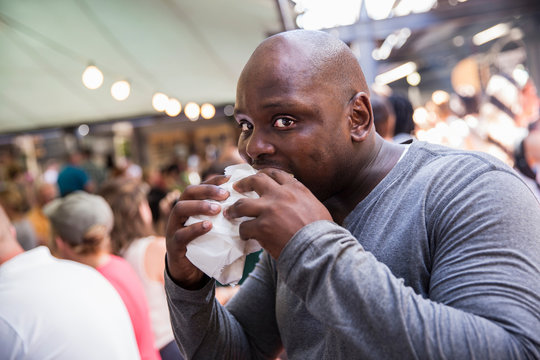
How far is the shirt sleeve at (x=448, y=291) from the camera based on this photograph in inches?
30.9

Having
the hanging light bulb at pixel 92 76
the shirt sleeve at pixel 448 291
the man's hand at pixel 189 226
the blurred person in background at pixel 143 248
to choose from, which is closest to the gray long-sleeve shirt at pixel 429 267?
the shirt sleeve at pixel 448 291

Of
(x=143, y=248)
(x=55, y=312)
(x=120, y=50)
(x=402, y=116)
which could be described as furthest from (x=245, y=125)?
(x=120, y=50)

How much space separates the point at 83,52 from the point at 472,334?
8.86 m

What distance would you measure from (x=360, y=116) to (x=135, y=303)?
1.97 m

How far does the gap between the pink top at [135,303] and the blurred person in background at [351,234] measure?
1311 millimetres

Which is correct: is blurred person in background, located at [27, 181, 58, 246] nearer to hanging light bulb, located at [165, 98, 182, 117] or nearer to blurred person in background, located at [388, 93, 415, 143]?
hanging light bulb, located at [165, 98, 182, 117]

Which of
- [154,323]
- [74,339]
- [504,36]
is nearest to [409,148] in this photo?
[74,339]

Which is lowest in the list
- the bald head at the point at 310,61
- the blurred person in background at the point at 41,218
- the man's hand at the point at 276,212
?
the blurred person in background at the point at 41,218

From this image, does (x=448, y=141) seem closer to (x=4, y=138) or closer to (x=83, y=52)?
(x=83, y=52)

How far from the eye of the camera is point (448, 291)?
0.89m

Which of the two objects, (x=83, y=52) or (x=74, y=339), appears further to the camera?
(x=83, y=52)

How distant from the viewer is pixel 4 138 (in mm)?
13570

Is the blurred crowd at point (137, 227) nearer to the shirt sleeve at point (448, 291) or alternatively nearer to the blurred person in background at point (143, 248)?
the blurred person in background at point (143, 248)

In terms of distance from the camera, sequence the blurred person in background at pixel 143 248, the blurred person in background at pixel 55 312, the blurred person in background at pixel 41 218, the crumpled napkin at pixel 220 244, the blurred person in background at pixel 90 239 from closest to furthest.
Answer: the crumpled napkin at pixel 220 244 → the blurred person in background at pixel 55 312 → the blurred person in background at pixel 90 239 → the blurred person in background at pixel 143 248 → the blurred person in background at pixel 41 218
